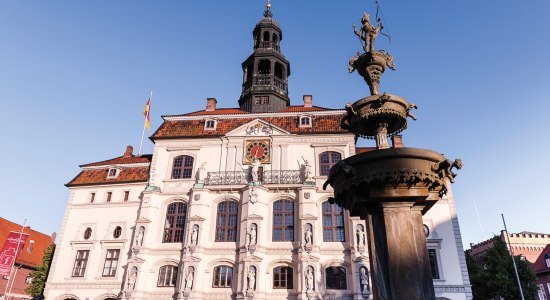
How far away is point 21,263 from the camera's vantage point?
39.3 m

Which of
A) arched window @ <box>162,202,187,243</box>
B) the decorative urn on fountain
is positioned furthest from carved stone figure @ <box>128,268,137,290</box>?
the decorative urn on fountain

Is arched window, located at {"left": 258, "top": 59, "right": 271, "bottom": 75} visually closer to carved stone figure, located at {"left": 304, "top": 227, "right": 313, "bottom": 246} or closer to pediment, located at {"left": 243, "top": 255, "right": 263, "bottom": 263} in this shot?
carved stone figure, located at {"left": 304, "top": 227, "right": 313, "bottom": 246}

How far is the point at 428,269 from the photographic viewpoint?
7.26 meters

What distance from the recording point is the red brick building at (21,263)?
125ft

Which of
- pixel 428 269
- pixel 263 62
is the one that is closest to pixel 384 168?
pixel 428 269

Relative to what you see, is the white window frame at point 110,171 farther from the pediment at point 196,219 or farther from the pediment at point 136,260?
the pediment at point 196,219

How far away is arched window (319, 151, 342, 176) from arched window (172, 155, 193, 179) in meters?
10.9

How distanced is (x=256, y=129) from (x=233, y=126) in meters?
2.13

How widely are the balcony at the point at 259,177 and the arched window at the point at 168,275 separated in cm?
688

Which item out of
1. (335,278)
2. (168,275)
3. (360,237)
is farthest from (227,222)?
(360,237)

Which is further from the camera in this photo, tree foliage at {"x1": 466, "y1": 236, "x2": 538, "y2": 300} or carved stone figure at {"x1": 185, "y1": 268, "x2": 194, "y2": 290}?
tree foliage at {"x1": 466, "y1": 236, "x2": 538, "y2": 300}

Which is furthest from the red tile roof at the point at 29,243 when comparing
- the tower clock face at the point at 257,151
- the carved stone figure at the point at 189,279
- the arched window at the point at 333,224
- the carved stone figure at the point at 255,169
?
the arched window at the point at 333,224

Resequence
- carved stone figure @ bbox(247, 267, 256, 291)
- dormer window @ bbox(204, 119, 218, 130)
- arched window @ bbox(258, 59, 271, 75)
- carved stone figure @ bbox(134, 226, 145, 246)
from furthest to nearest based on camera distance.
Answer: arched window @ bbox(258, 59, 271, 75)
dormer window @ bbox(204, 119, 218, 130)
carved stone figure @ bbox(134, 226, 145, 246)
carved stone figure @ bbox(247, 267, 256, 291)

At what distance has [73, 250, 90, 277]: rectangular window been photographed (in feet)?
91.8
